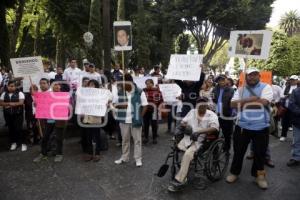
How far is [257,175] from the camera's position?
20.6ft

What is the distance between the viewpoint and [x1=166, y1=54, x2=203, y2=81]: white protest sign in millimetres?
7434

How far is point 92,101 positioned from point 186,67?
2.12 m

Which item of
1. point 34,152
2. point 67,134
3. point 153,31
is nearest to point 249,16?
point 153,31

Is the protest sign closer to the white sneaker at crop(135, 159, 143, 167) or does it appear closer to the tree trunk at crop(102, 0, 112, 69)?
the white sneaker at crop(135, 159, 143, 167)

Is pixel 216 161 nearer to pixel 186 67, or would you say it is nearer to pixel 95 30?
pixel 186 67

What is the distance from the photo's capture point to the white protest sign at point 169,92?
10.1 m

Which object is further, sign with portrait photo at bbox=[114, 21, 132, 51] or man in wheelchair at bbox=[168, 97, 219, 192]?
sign with portrait photo at bbox=[114, 21, 132, 51]

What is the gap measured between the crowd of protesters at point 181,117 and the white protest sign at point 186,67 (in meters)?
0.19

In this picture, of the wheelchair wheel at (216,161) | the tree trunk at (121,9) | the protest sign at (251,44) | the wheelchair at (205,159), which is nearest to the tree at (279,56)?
the tree trunk at (121,9)

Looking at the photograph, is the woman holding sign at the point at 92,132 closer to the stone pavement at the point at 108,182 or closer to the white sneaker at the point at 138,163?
the stone pavement at the point at 108,182

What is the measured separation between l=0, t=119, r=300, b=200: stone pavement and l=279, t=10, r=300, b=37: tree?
65.4 m

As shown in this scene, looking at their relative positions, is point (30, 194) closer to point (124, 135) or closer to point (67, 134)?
point (124, 135)

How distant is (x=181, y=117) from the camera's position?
8.08 metres

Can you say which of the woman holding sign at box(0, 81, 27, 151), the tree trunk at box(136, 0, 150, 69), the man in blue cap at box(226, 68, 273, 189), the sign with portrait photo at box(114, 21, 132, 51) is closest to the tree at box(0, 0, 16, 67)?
the tree trunk at box(136, 0, 150, 69)
